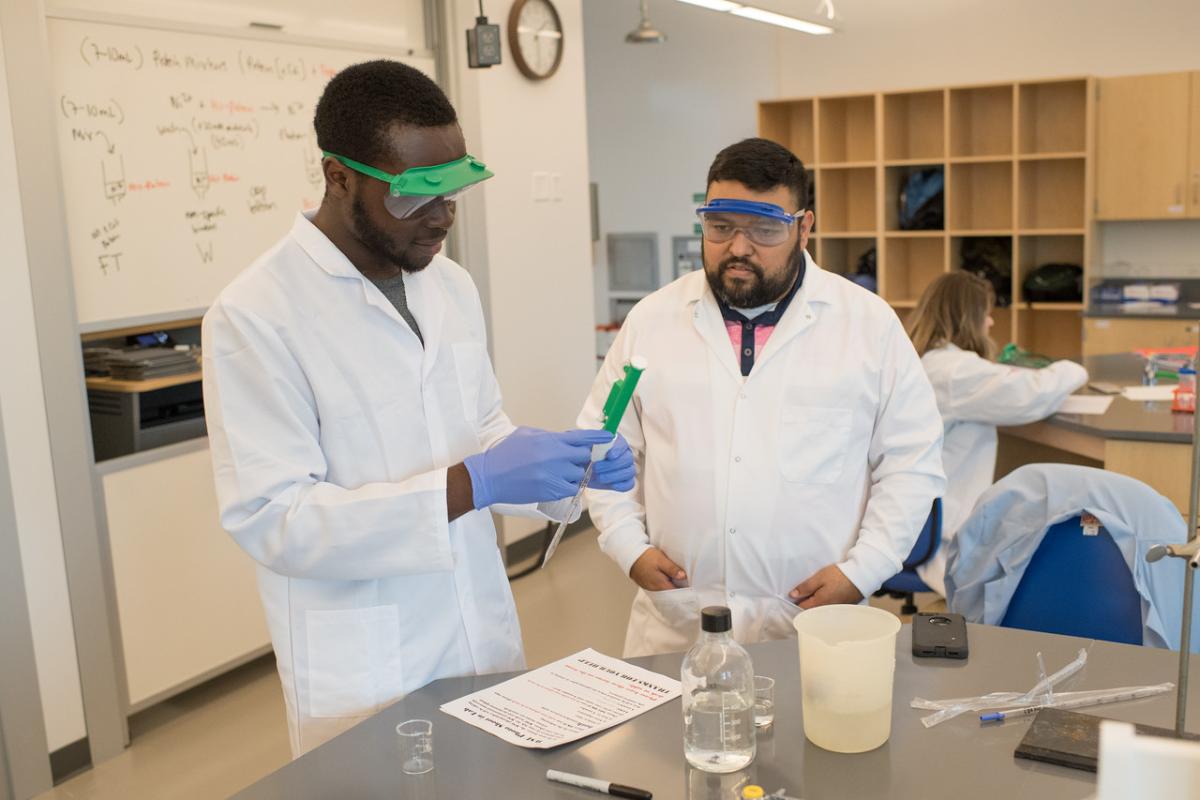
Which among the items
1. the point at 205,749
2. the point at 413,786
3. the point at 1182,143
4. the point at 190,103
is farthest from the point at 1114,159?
the point at 413,786

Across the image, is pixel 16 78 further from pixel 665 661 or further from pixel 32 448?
pixel 665 661

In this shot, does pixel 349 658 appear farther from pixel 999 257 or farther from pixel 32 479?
pixel 999 257

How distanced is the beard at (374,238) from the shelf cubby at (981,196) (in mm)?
5265

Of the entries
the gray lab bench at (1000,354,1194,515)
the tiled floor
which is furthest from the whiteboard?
the gray lab bench at (1000,354,1194,515)

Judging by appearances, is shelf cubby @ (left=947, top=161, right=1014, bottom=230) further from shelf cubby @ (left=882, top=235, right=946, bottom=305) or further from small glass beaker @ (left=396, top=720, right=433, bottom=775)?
small glass beaker @ (left=396, top=720, right=433, bottom=775)

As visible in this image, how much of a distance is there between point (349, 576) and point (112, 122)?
2.06m

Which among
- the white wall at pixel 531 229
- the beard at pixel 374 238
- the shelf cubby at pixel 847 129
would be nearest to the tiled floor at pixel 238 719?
the white wall at pixel 531 229

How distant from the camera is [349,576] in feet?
5.02

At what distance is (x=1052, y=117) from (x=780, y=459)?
4939 millimetres

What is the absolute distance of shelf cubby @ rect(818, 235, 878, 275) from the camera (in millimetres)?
6840

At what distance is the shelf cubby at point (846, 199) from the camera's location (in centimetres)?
676

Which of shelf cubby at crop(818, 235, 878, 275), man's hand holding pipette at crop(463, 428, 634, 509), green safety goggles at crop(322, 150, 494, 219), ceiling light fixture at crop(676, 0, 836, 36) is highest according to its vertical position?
ceiling light fixture at crop(676, 0, 836, 36)

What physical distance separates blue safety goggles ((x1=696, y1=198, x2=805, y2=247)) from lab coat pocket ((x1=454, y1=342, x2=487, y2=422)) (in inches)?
20.8

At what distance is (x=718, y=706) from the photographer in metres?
1.34
